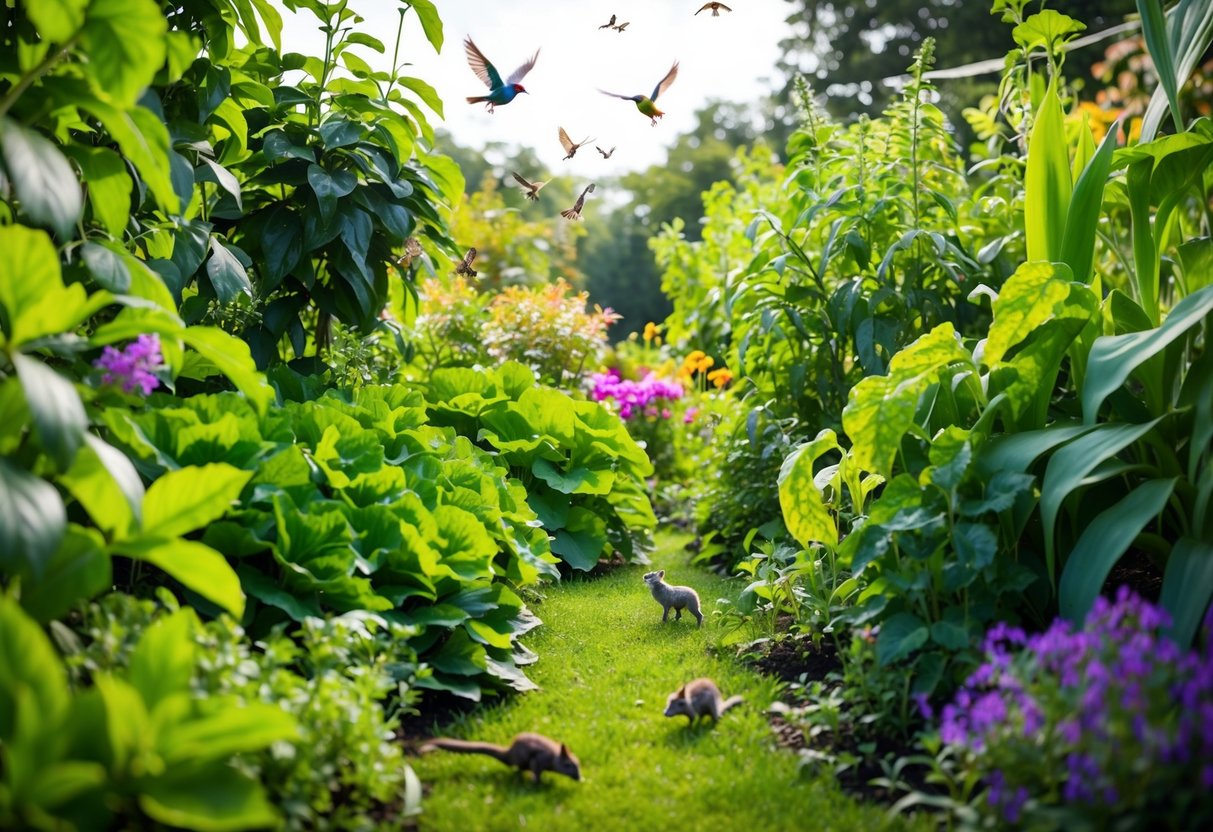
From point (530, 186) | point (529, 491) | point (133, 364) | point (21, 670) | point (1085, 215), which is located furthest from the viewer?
point (529, 491)

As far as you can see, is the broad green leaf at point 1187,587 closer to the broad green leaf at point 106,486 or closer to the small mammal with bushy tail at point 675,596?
the small mammal with bushy tail at point 675,596

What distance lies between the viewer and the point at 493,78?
267 cm

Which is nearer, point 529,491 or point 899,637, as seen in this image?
point 899,637

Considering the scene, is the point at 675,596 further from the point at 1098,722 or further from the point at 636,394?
the point at 636,394

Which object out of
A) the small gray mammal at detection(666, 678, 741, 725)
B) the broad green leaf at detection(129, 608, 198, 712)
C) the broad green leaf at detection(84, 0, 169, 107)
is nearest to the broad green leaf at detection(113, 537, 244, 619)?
the broad green leaf at detection(129, 608, 198, 712)

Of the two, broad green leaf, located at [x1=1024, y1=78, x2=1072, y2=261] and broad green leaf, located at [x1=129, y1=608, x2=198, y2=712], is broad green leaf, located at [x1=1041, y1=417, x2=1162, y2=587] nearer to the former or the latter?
broad green leaf, located at [x1=1024, y1=78, x2=1072, y2=261]

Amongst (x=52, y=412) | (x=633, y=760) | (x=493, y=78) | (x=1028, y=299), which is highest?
(x=493, y=78)

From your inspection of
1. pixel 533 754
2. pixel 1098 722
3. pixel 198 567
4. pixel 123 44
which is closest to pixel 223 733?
pixel 198 567

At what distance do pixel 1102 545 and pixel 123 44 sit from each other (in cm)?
238

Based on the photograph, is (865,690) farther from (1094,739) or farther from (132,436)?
(132,436)

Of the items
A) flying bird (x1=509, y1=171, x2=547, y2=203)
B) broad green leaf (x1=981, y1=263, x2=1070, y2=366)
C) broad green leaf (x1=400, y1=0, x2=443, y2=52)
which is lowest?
broad green leaf (x1=981, y1=263, x2=1070, y2=366)

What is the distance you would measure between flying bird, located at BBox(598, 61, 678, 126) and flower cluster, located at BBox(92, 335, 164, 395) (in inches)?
→ 53.9

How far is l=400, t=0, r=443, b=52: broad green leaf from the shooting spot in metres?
3.29

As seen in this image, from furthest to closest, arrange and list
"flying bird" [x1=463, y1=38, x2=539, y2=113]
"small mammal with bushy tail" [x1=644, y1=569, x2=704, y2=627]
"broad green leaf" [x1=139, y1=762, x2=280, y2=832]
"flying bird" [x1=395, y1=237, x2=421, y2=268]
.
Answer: "flying bird" [x1=395, y1=237, x2=421, y2=268] → "small mammal with bushy tail" [x1=644, y1=569, x2=704, y2=627] → "flying bird" [x1=463, y1=38, x2=539, y2=113] → "broad green leaf" [x1=139, y1=762, x2=280, y2=832]
